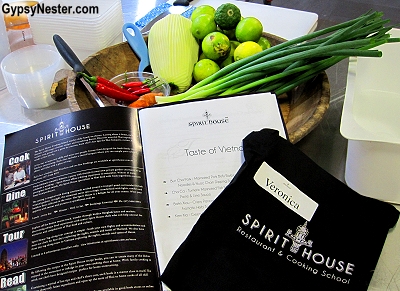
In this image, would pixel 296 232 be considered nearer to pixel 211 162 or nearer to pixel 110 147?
pixel 211 162

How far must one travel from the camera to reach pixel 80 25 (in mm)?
884

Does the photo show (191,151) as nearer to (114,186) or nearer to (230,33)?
(114,186)

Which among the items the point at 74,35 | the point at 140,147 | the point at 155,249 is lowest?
the point at 155,249

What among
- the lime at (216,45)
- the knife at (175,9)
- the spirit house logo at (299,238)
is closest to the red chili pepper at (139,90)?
the lime at (216,45)

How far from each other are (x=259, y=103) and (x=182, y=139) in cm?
12

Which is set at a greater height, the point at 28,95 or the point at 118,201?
the point at 28,95

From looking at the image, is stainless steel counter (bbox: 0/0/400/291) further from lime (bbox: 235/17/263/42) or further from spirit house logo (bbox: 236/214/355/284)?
lime (bbox: 235/17/263/42)

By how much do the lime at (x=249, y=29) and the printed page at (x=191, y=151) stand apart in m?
0.22

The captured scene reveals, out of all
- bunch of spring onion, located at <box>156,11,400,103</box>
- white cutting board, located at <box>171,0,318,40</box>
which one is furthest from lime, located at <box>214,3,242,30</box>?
white cutting board, located at <box>171,0,318,40</box>

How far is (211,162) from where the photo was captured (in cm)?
54

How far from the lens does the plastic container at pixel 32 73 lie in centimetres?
77

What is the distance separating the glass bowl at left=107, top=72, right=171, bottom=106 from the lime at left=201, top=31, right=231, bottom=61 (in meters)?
0.10

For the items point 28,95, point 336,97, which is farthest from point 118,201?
point 336,97

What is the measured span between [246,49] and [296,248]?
413mm
